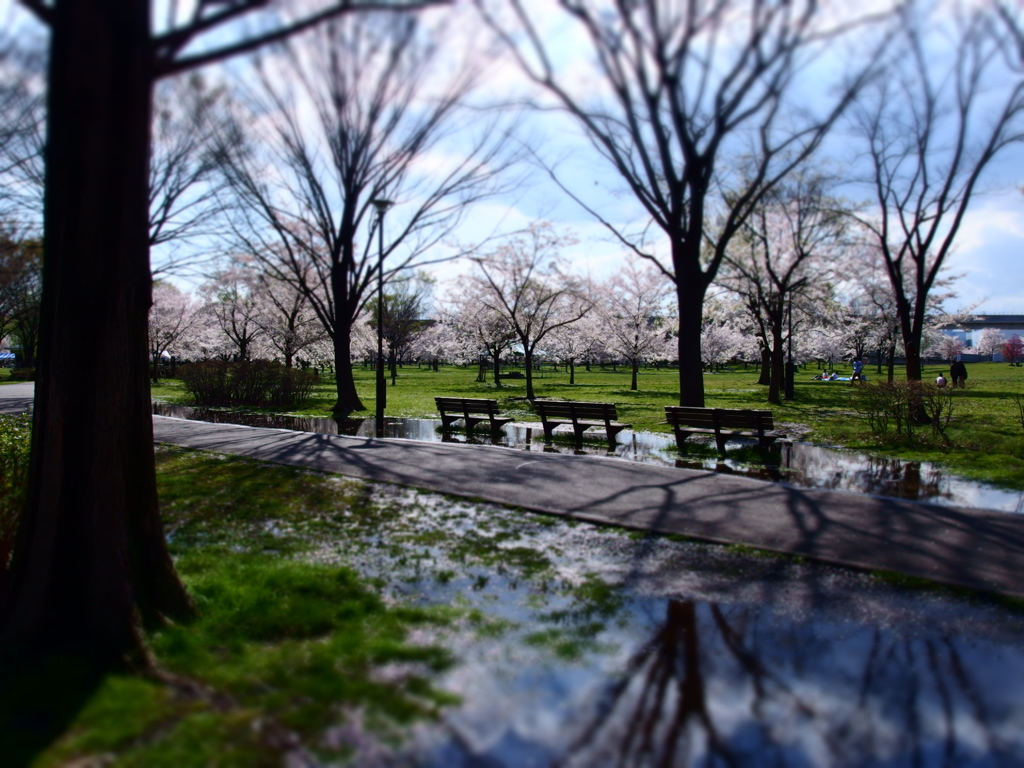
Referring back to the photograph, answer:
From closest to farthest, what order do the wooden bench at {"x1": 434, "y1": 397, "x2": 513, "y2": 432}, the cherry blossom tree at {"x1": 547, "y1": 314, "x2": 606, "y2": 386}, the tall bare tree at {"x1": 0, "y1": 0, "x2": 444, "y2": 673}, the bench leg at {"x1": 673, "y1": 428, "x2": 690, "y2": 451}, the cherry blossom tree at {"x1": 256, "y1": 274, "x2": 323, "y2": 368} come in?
1. the tall bare tree at {"x1": 0, "y1": 0, "x2": 444, "y2": 673}
2. the bench leg at {"x1": 673, "y1": 428, "x2": 690, "y2": 451}
3. the wooden bench at {"x1": 434, "y1": 397, "x2": 513, "y2": 432}
4. the cherry blossom tree at {"x1": 256, "y1": 274, "x2": 323, "y2": 368}
5. the cherry blossom tree at {"x1": 547, "y1": 314, "x2": 606, "y2": 386}

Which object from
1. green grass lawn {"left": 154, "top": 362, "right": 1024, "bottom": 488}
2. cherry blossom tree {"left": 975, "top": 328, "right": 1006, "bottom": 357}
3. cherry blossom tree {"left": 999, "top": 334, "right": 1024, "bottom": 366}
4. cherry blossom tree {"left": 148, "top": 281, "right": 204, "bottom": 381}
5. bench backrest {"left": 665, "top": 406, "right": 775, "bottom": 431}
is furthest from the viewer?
cherry blossom tree {"left": 975, "top": 328, "right": 1006, "bottom": 357}

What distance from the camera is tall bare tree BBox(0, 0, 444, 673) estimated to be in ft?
12.6

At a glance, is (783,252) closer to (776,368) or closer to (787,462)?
(776,368)

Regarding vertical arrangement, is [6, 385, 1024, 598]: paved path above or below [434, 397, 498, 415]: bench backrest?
below

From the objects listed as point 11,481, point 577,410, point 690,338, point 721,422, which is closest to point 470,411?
point 577,410

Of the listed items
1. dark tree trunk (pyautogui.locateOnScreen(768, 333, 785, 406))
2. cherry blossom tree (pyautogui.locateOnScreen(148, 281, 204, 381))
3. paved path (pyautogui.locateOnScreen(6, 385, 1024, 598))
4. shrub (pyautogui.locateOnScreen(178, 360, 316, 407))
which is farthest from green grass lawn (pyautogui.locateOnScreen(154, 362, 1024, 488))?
cherry blossom tree (pyautogui.locateOnScreen(148, 281, 204, 381))

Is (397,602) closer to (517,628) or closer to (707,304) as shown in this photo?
(517,628)

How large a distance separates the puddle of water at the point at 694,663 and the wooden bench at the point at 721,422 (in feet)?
20.4

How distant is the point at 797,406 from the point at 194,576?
22.0 metres

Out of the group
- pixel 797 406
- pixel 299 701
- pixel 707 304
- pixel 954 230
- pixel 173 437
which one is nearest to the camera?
pixel 299 701

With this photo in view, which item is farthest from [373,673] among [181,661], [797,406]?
[797,406]

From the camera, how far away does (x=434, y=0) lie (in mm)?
4750

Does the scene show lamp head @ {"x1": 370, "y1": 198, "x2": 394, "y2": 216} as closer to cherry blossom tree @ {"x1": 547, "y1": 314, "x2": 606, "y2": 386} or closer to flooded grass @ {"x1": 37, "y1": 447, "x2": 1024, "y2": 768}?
flooded grass @ {"x1": 37, "y1": 447, "x2": 1024, "y2": 768}

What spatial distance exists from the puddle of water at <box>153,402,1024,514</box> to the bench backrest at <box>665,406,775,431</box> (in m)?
0.53
